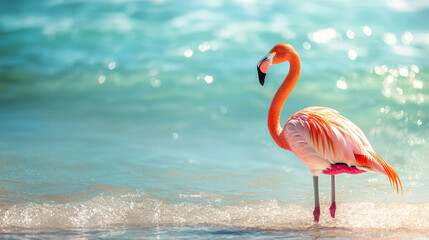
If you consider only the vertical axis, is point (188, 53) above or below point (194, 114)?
above

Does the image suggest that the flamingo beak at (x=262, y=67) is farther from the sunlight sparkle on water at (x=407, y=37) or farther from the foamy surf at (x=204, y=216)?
the sunlight sparkle on water at (x=407, y=37)

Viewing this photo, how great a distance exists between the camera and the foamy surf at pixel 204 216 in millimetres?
4062

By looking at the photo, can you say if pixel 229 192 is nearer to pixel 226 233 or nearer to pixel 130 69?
pixel 226 233

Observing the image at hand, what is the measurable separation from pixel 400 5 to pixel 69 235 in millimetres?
10132

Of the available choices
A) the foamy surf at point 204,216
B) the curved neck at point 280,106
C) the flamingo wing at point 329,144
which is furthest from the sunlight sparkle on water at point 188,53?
the flamingo wing at point 329,144

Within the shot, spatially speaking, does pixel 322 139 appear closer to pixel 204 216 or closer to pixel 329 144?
pixel 329 144

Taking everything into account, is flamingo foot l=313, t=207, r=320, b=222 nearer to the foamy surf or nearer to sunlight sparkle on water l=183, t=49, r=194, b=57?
the foamy surf

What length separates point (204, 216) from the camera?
4344 mm

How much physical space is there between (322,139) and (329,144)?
0.18 ft

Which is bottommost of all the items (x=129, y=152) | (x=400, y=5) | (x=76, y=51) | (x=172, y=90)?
(x=129, y=152)

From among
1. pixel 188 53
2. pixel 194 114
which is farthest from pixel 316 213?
pixel 188 53

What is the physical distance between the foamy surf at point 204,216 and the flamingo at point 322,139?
0.30 metres

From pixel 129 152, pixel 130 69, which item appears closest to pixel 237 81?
pixel 130 69

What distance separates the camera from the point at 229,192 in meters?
5.26
